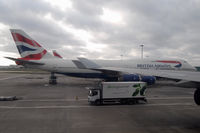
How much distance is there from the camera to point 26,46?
3194cm

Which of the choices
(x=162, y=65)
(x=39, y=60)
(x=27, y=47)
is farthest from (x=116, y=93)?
(x=27, y=47)

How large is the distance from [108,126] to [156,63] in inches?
1040

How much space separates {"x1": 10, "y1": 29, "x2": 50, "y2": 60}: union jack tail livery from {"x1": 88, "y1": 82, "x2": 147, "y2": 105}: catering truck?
66.8 ft

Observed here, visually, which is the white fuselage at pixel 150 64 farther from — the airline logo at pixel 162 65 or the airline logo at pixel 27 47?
the airline logo at pixel 27 47

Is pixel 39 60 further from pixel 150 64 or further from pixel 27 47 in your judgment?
pixel 150 64

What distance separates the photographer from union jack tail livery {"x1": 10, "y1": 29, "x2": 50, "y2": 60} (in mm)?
31125

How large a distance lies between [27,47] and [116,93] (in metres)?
22.4

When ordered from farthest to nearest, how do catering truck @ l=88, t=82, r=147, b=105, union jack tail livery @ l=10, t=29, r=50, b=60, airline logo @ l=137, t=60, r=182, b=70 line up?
1. airline logo @ l=137, t=60, r=182, b=70
2. union jack tail livery @ l=10, t=29, r=50, b=60
3. catering truck @ l=88, t=82, r=147, b=105

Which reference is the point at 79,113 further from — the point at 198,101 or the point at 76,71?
the point at 76,71

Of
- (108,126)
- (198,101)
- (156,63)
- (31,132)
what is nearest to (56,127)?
(31,132)

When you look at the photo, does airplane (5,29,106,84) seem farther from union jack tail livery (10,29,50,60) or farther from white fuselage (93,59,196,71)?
white fuselage (93,59,196,71)

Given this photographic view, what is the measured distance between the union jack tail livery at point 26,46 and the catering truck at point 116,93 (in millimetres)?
20372

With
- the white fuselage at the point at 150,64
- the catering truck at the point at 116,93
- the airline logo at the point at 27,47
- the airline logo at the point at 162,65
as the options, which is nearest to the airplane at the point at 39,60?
the airline logo at the point at 27,47

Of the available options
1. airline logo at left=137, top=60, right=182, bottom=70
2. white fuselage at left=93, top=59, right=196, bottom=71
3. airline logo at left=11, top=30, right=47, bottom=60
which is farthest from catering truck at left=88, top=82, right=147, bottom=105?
airline logo at left=11, top=30, right=47, bottom=60
